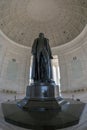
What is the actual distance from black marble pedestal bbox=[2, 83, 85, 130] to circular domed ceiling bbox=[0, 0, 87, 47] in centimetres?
1153

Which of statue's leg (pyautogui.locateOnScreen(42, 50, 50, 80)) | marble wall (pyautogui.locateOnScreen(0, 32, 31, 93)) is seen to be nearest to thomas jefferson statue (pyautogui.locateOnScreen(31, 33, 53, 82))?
statue's leg (pyautogui.locateOnScreen(42, 50, 50, 80))

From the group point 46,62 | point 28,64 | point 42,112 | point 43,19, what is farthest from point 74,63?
point 42,112

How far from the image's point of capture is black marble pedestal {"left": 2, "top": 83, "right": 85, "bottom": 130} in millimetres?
2215

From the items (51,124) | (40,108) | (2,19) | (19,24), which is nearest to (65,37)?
(19,24)

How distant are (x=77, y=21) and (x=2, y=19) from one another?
7930 millimetres

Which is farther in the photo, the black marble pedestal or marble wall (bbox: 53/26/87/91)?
marble wall (bbox: 53/26/87/91)

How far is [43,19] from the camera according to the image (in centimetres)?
A: 1509

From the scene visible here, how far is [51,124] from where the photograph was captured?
2.16 metres

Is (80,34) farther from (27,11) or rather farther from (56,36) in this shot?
(27,11)

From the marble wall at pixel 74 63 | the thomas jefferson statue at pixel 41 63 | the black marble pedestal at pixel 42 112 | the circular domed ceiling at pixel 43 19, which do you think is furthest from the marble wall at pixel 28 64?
the black marble pedestal at pixel 42 112

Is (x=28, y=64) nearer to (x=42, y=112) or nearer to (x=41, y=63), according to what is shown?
(x=41, y=63)

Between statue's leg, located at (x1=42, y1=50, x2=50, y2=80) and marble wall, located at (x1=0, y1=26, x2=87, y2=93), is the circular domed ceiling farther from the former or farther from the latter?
statue's leg, located at (x1=42, y1=50, x2=50, y2=80)

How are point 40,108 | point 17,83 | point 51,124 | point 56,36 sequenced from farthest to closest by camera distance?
point 56,36
point 17,83
point 40,108
point 51,124

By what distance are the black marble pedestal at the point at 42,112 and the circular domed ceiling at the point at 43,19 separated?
37.8 ft
